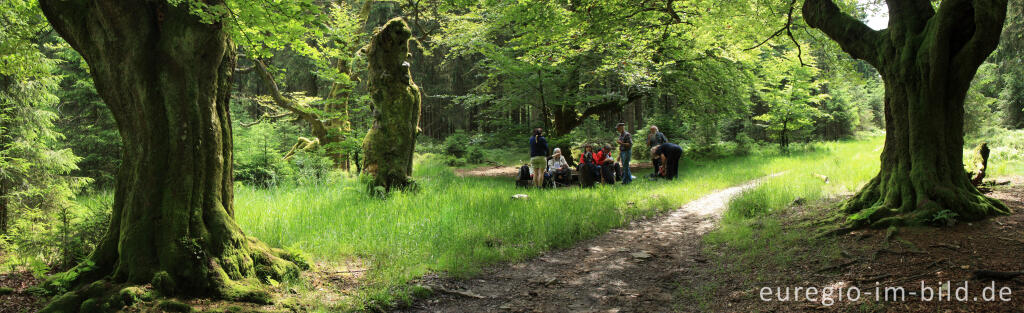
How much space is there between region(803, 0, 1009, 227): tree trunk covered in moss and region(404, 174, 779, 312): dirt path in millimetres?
2126

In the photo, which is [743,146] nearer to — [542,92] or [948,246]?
[542,92]

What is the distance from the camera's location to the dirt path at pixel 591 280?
408cm

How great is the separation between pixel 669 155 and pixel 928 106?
25.0 ft

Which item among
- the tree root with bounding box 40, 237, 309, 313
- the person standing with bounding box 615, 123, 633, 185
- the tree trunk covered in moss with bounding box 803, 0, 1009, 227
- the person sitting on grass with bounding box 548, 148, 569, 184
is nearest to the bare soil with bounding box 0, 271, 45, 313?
the tree root with bounding box 40, 237, 309, 313

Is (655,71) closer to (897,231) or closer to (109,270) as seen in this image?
(897,231)

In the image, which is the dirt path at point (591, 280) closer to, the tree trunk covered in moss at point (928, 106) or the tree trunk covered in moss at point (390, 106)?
the tree trunk covered in moss at point (928, 106)

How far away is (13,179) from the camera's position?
21.3ft

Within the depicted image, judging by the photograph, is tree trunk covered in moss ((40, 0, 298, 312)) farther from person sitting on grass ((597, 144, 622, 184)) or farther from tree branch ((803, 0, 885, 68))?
person sitting on grass ((597, 144, 622, 184))

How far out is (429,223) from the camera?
6.44 m

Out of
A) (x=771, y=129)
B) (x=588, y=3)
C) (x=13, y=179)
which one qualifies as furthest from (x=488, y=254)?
(x=771, y=129)

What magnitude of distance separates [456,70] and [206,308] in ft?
81.7

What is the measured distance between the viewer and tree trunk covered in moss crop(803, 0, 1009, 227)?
14.9 ft

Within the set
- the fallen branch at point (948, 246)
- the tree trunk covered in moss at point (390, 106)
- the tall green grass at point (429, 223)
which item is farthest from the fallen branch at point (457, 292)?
the tree trunk covered in moss at point (390, 106)

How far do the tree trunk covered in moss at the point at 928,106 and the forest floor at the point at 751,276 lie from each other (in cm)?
34
